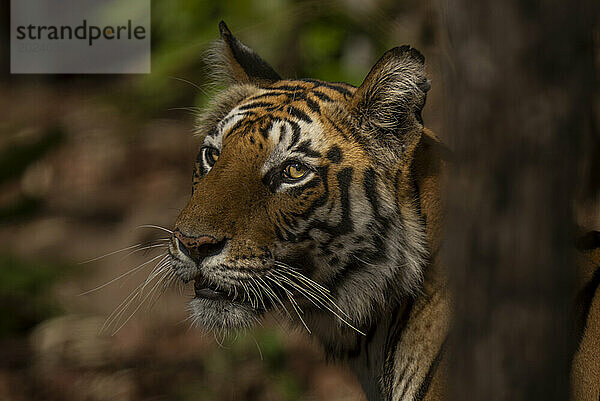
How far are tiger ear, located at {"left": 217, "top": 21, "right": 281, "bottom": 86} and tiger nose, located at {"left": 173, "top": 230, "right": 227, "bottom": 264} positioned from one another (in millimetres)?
694

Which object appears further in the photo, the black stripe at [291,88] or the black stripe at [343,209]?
the black stripe at [291,88]

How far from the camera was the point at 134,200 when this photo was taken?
18.8 ft

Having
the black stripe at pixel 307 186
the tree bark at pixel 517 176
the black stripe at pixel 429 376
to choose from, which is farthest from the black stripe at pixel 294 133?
the tree bark at pixel 517 176

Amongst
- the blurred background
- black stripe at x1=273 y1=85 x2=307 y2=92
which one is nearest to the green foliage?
the blurred background

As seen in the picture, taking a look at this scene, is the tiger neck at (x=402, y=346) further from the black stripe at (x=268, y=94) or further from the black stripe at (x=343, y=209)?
the black stripe at (x=268, y=94)

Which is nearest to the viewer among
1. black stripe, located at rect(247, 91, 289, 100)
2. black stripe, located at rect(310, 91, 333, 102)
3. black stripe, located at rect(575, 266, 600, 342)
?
black stripe, located at rect(575, 266, 600, 342)

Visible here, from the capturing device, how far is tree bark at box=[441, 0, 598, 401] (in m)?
1.02

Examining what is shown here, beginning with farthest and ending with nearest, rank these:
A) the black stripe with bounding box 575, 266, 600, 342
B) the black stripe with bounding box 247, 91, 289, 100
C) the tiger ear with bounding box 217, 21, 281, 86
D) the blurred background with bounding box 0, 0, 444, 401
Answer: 1. the blurred background with bounding box 0, 0, 444, 401
2. the tiger ear with bounding box 217, 21, 281, 86
3. the black stripe with bounding box 247, 91, 289, 100
4. the black stripe with bounding box 575, 266, 600, 342

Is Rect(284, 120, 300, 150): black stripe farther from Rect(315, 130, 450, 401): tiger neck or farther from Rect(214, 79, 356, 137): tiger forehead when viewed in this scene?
Rect(315, 130, 450, 401): tiger neck

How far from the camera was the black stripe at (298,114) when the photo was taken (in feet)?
7.68

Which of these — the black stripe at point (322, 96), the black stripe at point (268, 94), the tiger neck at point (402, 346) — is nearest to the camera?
the tiger neck at point (402, 346)

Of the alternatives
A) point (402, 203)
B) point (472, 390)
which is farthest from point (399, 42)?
point (472, 390)

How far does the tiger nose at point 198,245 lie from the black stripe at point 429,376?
624 millimetres

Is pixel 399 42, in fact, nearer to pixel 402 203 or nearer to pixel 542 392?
pixel 402 203
